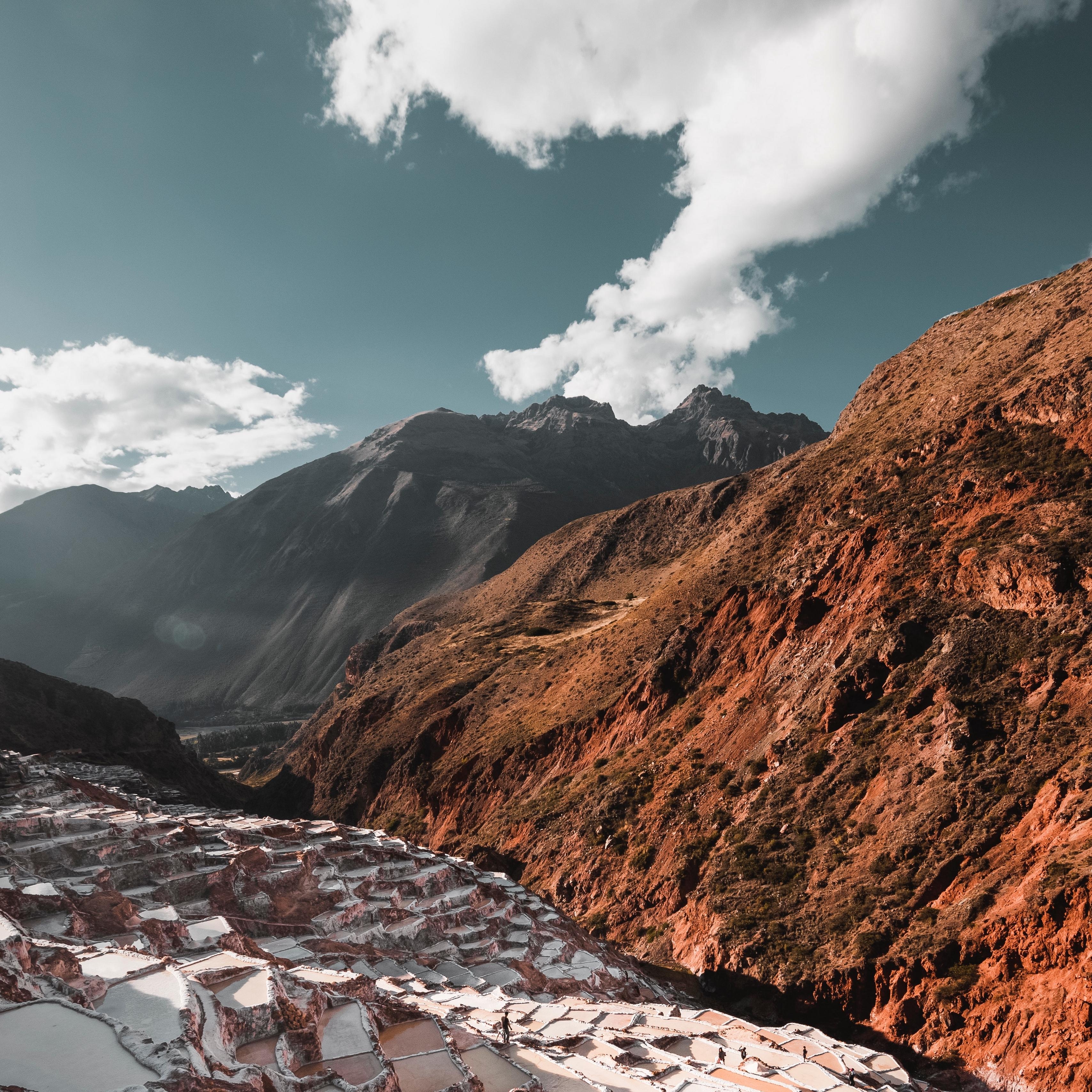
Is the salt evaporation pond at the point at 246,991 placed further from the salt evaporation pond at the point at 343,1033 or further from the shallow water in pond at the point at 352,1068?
the shallow water in pond at the point at 352,1068

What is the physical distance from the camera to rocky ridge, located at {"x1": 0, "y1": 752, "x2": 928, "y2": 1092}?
8.46 meters

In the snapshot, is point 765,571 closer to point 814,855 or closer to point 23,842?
point 814,855

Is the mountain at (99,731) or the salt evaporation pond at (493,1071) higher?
the salt evaporation pond at (493,1071)

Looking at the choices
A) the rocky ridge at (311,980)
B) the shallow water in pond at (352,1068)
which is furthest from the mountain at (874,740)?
the shallow water in pond at (352,1068)

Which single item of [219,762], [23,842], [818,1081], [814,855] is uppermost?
[814,855]

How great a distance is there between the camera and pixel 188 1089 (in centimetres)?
707

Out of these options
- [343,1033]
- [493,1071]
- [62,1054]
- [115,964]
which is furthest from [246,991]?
[493,1071]

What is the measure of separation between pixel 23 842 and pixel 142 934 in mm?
11553

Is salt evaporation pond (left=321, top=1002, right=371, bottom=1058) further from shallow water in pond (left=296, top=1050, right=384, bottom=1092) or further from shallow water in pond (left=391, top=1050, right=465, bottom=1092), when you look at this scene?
shallow water in pond (left=391, top=1050, right=465, bottom=1092)

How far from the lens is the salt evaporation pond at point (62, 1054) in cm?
692

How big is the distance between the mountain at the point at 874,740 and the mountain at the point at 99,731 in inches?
1024

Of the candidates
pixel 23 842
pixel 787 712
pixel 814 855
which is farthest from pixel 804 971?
pixel 23 842

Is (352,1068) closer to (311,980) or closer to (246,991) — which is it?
(246,991)

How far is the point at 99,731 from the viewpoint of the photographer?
75.4 meters
